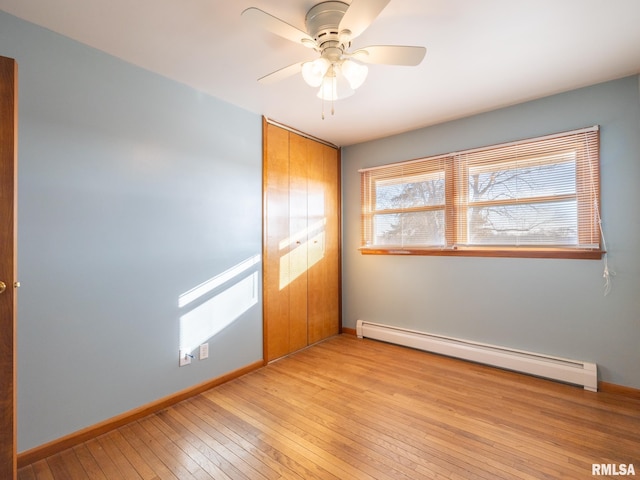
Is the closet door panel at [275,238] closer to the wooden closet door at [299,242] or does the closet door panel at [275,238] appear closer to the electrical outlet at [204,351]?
the wooden closet door at [299,242]

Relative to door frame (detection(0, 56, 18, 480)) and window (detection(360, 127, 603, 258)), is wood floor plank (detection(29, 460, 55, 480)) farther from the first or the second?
window (detection(360, 127, 603, 258))

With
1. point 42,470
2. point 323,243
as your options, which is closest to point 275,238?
point 323,243

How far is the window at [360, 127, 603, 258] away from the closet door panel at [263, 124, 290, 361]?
1.11m

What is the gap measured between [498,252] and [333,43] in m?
2.32

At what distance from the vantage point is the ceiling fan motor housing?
1.50 metres

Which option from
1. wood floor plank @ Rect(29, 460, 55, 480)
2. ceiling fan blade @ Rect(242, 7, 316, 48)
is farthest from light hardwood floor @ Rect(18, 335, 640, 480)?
ceiling fan blade @ Rect(242, 7, 316, 48)

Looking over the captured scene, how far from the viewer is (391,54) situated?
154cm

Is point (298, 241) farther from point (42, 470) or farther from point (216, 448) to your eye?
point (42, 470)

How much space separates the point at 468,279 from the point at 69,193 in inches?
129

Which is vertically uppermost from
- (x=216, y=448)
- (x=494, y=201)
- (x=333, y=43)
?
(x=333, y=43)

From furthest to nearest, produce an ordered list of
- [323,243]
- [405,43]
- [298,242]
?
[323,243] → [298,242] → [405,43]

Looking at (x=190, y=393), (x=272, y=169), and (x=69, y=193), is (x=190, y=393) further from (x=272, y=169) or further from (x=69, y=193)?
(x=272, y=169)

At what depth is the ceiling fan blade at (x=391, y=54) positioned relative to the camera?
1490 millimetres

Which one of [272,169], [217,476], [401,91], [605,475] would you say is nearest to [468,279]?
[605,475]
